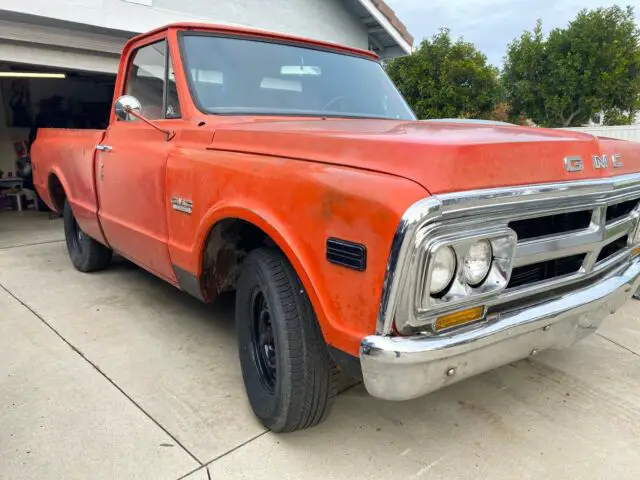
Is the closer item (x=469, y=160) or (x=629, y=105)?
(x=469, y=160)

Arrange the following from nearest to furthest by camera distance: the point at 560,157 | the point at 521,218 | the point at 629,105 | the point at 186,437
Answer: the point at 521,218 < the point at 560,157 < the point at 186,437 < the point at 629,105

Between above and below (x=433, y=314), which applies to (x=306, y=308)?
below

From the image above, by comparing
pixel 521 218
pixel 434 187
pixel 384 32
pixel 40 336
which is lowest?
pixel 40 336

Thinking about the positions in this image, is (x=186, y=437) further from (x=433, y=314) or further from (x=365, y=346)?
(x=433, y=314)

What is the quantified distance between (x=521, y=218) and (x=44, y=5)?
20.3 ft

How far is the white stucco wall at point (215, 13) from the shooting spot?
6.15 metres

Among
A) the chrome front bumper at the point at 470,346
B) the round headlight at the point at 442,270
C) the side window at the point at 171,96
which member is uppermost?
the side window at the point at 171,96

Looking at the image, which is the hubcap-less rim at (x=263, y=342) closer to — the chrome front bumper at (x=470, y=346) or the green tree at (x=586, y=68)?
the chrome front bumper at (x=470, y=346)

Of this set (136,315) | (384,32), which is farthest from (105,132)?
(384,32)

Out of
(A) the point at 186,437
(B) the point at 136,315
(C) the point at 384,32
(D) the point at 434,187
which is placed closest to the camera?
(D) the point at 434,187

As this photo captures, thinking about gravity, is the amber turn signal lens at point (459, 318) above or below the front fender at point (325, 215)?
below

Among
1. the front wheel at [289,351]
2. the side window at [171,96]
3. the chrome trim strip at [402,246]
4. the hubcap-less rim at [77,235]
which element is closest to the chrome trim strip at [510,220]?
the chrome trim strip at [402,246]

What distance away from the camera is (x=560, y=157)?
2.00 m

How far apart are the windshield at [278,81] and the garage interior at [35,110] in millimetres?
7100
